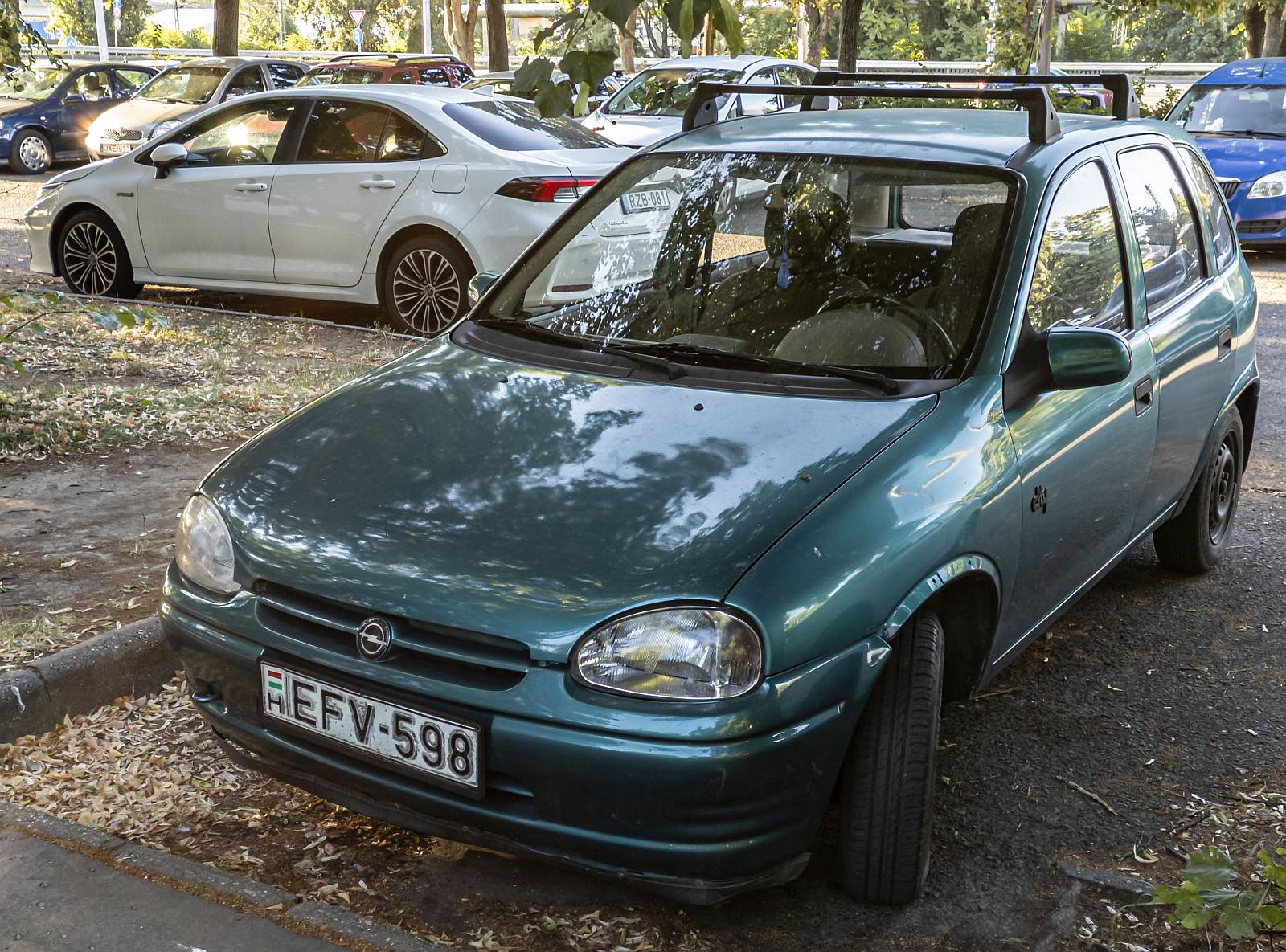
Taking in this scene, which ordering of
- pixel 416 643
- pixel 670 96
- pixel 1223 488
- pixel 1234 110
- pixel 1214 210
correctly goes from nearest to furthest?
pixel 416 643
pixel 1214 210
pixel 1223 488
pixel 1234 110
pixel 670 96

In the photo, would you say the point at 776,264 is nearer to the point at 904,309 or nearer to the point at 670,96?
the point at 904,309

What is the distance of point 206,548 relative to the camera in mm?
3047

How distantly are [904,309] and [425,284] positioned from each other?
5.62 m

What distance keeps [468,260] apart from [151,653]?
16.0 ft

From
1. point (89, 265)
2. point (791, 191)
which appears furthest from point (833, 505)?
point (89, 265)

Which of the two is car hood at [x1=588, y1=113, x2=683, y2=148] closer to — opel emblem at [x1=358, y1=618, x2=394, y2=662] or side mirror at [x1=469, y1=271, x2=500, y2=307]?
side mirror at [x1=469, y1=271, x2=500, y2=307]

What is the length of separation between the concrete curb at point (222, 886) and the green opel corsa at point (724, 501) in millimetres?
224

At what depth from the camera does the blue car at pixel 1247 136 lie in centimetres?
1281

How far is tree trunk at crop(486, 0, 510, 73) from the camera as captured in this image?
80.0 feet

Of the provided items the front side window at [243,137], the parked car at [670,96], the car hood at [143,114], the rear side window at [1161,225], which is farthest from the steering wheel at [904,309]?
the car hood at [143,114]

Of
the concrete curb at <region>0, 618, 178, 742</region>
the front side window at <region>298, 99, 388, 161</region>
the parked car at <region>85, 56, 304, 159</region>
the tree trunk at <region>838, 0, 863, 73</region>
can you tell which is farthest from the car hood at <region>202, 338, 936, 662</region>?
the parked car at <region>85, 56, 304, 159</region>

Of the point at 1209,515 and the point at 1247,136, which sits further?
the point at 1247,136

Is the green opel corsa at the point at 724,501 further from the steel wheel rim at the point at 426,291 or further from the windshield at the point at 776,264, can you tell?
the steel wheel rim at the point at 426,291

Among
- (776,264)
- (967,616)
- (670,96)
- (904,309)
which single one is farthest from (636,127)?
(967,616)
